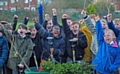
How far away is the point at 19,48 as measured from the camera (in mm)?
6270

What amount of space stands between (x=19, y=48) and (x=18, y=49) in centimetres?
3

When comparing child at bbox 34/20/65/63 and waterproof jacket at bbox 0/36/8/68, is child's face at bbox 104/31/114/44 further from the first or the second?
waterproof jacket at bbox 0/36/8/68

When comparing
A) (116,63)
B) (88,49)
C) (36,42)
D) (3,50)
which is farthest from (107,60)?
(3,50)

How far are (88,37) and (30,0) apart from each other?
1610 inches

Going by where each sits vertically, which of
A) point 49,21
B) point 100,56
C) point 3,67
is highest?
point 49,21

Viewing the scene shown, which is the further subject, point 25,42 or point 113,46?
point 25,42

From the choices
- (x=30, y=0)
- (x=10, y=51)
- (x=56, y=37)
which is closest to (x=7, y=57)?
(x=10, y=51)

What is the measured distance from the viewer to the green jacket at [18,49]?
245 inches

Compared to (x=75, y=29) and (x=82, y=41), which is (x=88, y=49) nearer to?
(x=82, y=41)

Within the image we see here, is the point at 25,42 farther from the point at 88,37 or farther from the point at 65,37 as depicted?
the point at 88,37

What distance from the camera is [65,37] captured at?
646 cm

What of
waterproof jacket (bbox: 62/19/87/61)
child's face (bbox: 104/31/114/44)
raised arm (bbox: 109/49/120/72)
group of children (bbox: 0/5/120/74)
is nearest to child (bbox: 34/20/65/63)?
group of children (bbox: 0/5/120/74)

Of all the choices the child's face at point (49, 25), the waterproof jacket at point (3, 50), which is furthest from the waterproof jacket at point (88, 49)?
the waterproof jacket at point (3, 50)

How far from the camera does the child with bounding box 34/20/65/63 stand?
6.40 m
